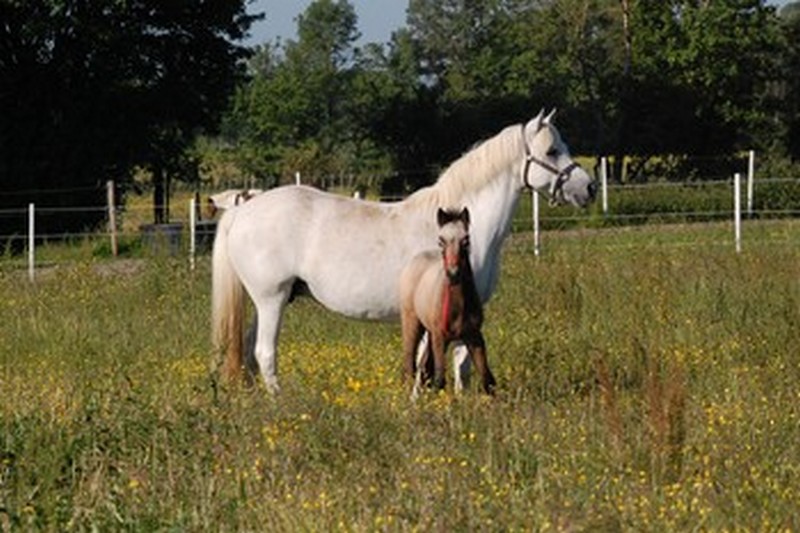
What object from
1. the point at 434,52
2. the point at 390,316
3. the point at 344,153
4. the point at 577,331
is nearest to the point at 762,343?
the point at 577,331

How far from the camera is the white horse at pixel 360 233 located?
1132cm

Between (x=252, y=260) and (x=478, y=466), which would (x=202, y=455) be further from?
(x=252, y=260)

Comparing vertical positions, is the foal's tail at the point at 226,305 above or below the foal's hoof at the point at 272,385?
above

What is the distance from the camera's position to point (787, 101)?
211 feet

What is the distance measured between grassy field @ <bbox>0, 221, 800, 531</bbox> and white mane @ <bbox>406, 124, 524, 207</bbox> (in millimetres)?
1312

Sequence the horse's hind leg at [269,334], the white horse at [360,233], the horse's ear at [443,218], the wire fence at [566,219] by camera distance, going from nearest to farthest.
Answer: the horse's ear at [443,218]
the white horse at [360,233]
the horse's hind leg at [269,334]
the wire fence at [566,219]

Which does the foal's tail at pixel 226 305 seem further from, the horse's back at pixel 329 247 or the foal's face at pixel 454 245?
the foal's face at pixel 454 245

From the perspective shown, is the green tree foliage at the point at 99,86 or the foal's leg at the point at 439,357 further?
the green tree foliage at the point at 99,86

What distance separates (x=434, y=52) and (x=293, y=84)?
1229 inches

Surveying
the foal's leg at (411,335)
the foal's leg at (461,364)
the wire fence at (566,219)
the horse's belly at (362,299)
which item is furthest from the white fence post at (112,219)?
the foal's leg at (461,364)

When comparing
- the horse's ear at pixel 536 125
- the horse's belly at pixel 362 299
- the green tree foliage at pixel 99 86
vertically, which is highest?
the green tree foliage at pixel 99 86

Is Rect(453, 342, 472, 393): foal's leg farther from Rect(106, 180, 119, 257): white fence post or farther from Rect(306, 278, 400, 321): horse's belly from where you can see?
Rect(106, 180, 119, 257): white fence post

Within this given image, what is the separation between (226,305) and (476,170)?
7.05 ft

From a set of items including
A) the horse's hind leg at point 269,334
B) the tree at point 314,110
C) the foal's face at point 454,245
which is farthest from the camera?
the tree at point 314,110
